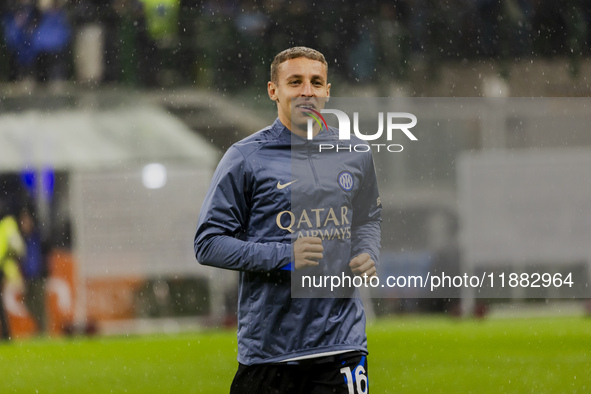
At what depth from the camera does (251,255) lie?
199cm

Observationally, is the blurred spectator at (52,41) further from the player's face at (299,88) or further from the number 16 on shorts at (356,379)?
the number 16 on shorts at (356,379)

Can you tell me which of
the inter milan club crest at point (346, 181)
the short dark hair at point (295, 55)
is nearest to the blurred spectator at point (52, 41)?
the short dark hair at point (295, 55)

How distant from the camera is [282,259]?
78.5 inches

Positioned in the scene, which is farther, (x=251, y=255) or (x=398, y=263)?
(x=398, y=263)

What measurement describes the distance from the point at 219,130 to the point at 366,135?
4.06ft

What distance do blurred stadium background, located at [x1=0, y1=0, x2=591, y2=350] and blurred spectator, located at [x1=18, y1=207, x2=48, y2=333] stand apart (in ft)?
0.15

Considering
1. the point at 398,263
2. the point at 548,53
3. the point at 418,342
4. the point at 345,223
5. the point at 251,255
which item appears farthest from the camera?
the point at 418,342

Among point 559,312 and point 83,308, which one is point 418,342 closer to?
point 559,312

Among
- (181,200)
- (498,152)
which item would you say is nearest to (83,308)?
(181,200)

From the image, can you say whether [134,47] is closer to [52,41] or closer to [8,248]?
[52,41]

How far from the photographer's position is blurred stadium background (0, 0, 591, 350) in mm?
3486

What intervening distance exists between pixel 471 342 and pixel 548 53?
1.41 metres

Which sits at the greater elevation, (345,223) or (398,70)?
(398,70)

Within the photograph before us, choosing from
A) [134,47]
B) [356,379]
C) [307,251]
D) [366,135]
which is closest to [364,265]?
[307,251]
